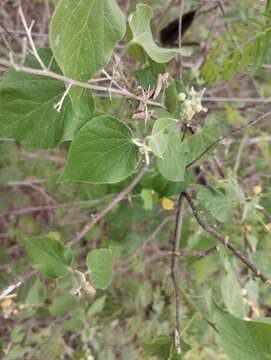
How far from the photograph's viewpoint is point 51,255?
978 millimetres

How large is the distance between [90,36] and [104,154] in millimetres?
245

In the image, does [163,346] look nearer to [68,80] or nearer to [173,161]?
[173,161]

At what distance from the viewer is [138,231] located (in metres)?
2.05

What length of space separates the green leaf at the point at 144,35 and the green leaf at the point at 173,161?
0.52ft

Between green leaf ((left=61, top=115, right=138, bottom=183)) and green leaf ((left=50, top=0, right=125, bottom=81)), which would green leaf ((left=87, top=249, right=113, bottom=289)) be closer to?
green leaf ((left=61, top=115, right=138, bottom=183))

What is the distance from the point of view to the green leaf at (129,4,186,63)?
30.0 inches

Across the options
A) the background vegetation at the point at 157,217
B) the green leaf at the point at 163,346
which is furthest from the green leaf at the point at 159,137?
the green leaf at the point at 163,346

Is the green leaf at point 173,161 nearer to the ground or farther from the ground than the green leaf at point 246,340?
farther from the ground

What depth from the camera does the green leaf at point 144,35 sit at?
76cm

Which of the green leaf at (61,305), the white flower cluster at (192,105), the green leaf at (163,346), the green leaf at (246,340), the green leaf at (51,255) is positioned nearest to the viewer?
the green leaf at (246,340)

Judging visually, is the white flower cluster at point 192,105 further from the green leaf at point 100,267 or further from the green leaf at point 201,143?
the green leaf at point 100,267

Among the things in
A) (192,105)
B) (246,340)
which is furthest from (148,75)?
(246,340)

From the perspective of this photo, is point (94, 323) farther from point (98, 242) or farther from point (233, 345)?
point (233, 345)

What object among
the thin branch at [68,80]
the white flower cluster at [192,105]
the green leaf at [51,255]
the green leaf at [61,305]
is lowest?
the green leaf at [61,305]
